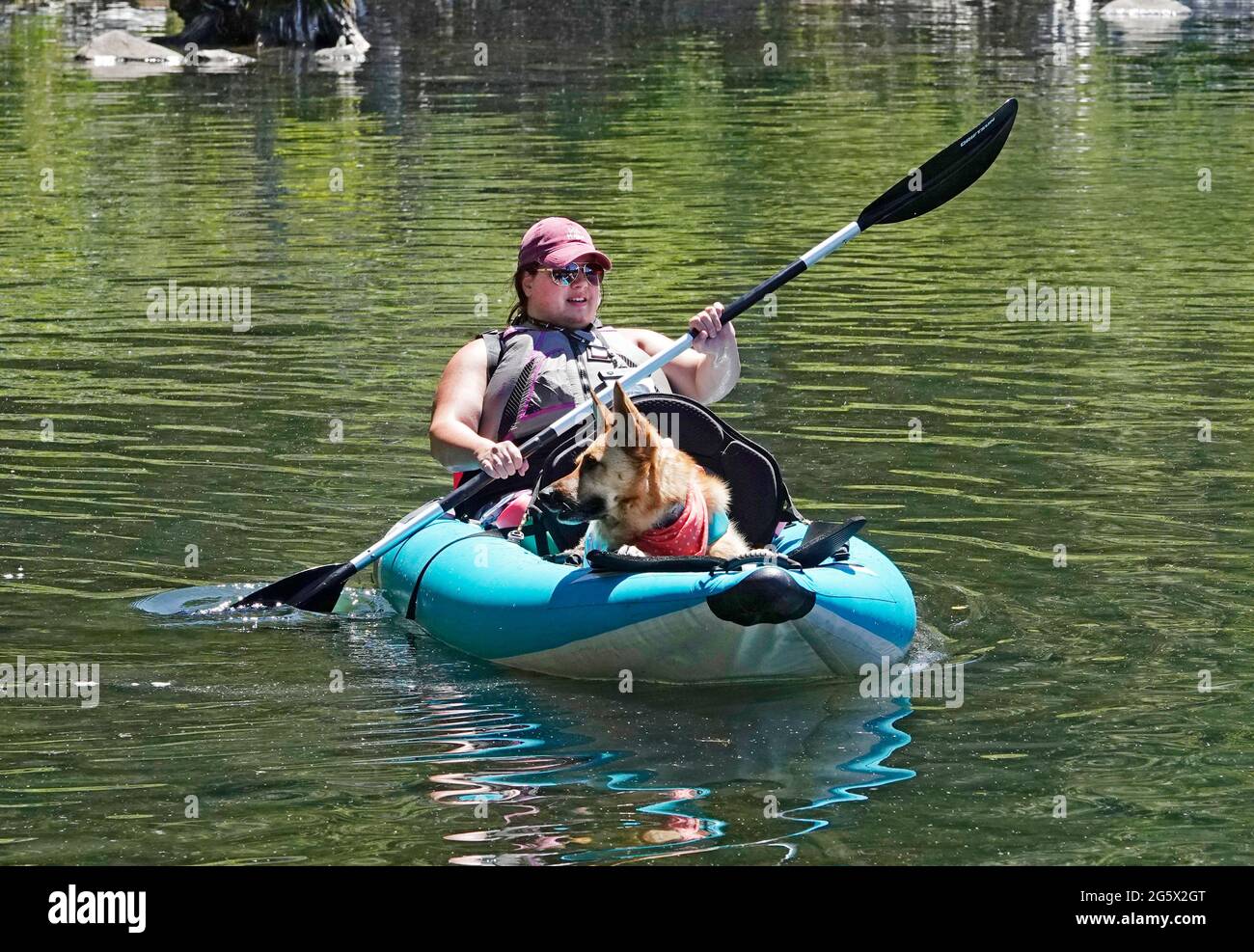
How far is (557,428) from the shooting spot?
7914 mm

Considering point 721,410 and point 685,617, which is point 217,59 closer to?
point 721,410

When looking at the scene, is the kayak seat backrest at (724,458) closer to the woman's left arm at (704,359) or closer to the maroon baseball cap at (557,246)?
the woman's left arm at (704,359)

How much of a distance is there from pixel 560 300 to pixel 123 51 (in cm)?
3371

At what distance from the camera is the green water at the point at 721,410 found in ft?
20.6

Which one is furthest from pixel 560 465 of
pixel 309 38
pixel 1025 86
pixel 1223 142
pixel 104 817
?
pixel 309 38

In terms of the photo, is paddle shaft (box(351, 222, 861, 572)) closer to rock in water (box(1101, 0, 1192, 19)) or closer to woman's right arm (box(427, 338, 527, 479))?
woman's right arm (box(427, 338, 527, 479))

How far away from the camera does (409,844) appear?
5.97 metres

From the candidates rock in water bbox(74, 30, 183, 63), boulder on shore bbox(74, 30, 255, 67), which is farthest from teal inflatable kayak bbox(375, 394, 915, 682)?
rock in water bbox(74, 30, 183, 63)

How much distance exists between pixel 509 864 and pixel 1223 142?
20.2 metres
